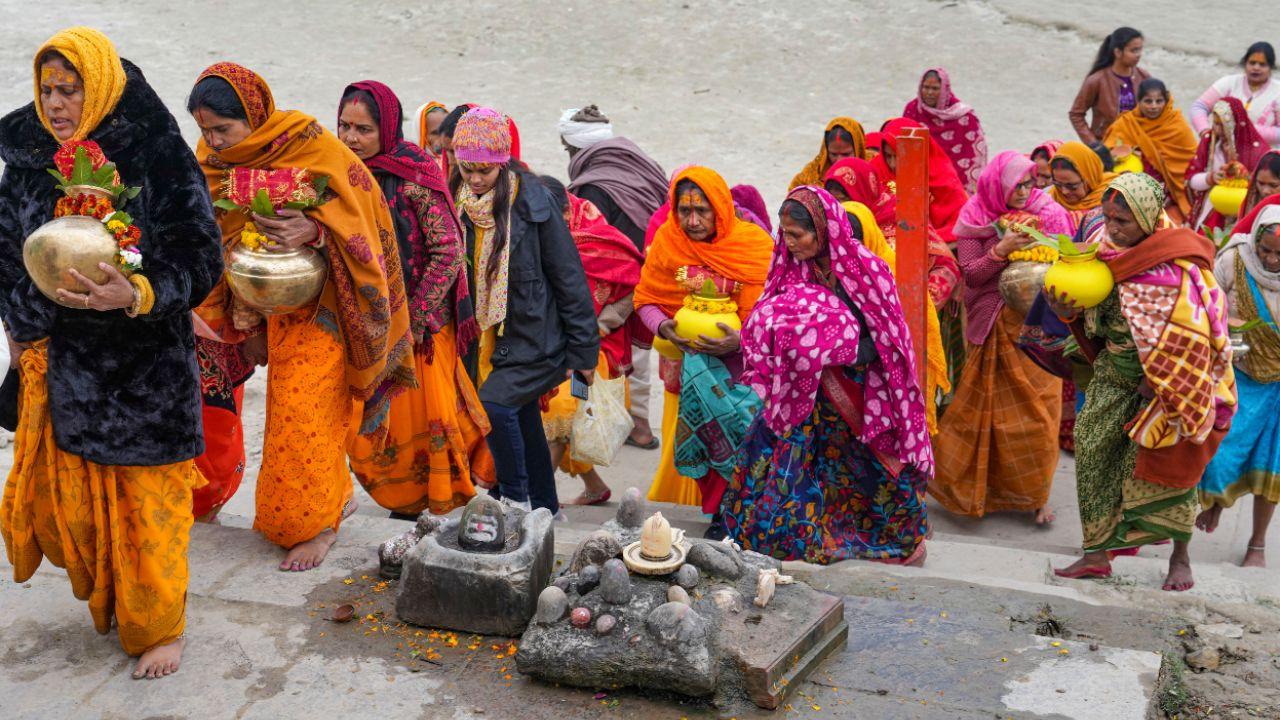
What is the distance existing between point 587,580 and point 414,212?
2007 millimetres

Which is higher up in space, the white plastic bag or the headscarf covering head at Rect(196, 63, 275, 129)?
the headscarf covering head at Rect(196, 63, 275, 129)

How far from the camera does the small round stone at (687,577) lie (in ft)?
12.8

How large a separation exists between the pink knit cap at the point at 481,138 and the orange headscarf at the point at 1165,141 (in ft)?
20.9

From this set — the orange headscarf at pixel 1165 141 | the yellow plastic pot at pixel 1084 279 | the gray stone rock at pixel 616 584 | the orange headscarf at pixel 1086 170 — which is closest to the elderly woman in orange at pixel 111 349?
the gray stone rock at pixel 616 584

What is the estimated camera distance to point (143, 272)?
3643 millimetres

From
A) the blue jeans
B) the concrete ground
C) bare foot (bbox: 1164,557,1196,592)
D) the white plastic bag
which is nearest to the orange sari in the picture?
the concrete ground

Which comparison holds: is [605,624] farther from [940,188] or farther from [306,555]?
[940,188]

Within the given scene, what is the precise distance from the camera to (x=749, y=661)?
3590mm

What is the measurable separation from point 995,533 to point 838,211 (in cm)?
246

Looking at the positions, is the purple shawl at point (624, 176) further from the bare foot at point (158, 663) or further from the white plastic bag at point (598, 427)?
the bare foot at point (158, 663)

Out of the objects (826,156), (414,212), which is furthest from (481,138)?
(826,156)

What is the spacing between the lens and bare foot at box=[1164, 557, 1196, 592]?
528 cm

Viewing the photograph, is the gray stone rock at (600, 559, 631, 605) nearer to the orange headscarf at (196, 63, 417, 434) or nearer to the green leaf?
the orange headscarf at (196, 63, 417, 434)

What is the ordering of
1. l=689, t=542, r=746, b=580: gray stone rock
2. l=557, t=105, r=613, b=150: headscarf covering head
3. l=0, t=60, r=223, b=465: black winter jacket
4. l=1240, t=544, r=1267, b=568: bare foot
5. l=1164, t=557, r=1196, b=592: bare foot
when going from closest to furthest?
l=0, t=60, r=223, b=465: black winter jacket < l=689, t=542, r=746, b=580: gray stone rock < l=1164, t=557, r=1196, b=592: bare foot < l=1240, t=544, r=1267, b=568: bare foot < l=557, t=105, r=613, b=150: headscarf covering head
